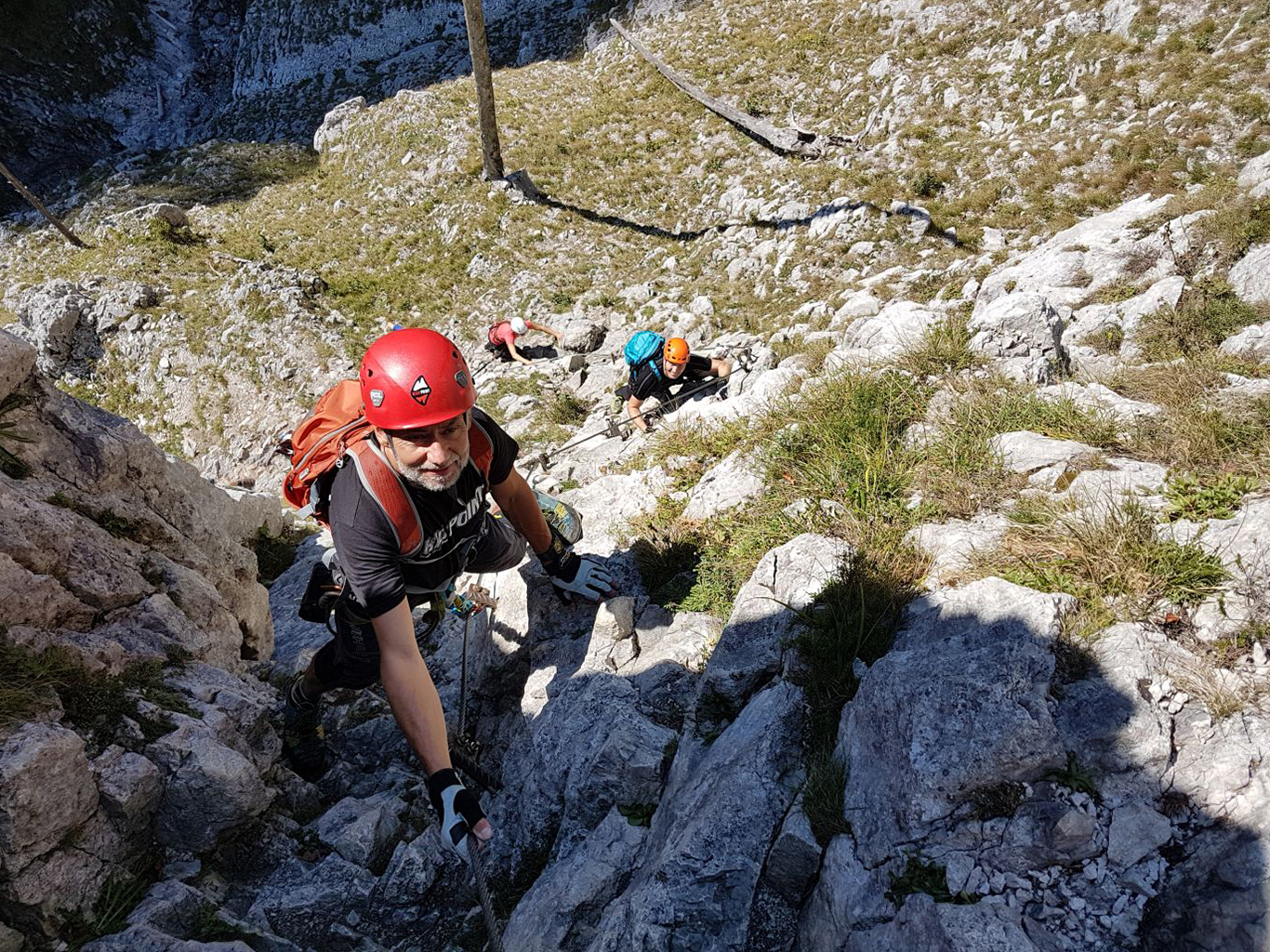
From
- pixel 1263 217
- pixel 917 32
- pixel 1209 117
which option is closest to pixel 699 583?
pixel 1263 217

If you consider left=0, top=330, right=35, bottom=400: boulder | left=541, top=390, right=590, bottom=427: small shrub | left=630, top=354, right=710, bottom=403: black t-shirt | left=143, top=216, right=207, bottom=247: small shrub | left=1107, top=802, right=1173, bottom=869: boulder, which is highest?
left=143, top=216, right=207, bottom=247: small shrub

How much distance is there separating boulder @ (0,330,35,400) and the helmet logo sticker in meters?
4.01

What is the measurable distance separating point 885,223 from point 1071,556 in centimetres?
1142

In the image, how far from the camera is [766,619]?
4.23 meters

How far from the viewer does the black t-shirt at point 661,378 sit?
1023 centimetres

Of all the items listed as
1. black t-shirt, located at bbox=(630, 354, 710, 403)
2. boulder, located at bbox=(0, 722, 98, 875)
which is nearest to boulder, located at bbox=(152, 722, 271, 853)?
boulder, located at bbox=(0, 722, 98, 875)

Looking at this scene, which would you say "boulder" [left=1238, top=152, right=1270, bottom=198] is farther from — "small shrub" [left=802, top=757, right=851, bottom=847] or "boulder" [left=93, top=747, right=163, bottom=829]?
"boulder" [left=93, top=747, right=163, bottom=829]

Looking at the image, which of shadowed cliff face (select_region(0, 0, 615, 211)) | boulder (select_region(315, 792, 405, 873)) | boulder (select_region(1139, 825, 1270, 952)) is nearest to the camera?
boulder (select_region(1139, 825, 1270, 952))

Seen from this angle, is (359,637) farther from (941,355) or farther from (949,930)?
(941,355)

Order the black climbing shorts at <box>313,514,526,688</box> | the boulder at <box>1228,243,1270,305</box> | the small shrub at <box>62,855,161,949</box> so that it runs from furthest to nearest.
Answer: the boulder at <box>1228,243,1270,305</box>
the black climbing shorts at <box>313,514,526,688</box>
the small shrub at <box>62,855,161,949</box>

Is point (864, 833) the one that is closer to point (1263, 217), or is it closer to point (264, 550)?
point (1263, 217)

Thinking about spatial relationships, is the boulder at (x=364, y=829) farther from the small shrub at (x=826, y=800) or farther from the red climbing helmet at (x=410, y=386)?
the small shrub at (x=826, y=800)

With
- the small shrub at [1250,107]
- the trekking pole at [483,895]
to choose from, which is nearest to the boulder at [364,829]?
the trekking pole at [483,895]

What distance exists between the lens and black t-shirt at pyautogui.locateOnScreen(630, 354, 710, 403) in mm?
10227
